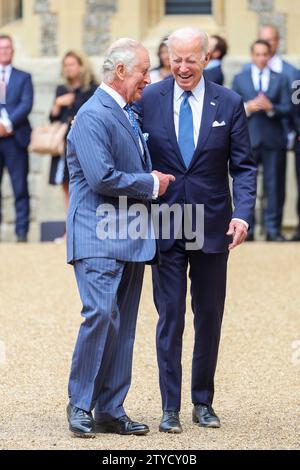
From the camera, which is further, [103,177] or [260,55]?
[260,55]

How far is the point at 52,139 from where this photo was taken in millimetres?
13344

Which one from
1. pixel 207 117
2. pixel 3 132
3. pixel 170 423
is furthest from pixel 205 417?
pixel 3 132

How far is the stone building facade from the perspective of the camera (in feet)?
51.8

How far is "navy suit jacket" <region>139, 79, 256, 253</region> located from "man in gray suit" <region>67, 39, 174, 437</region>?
156 mm

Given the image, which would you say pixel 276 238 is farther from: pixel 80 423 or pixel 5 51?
pixel 80 423

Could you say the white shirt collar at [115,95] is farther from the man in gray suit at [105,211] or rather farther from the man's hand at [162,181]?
the man's hand at [162,181]

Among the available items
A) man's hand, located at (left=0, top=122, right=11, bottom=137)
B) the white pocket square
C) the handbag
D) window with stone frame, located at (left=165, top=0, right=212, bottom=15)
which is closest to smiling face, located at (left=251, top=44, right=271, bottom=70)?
the handbag

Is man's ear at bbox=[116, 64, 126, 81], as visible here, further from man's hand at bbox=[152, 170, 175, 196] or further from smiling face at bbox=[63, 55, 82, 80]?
smiling face at bbox=[63, 55, 82, 80]

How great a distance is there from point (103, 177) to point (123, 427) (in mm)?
1130

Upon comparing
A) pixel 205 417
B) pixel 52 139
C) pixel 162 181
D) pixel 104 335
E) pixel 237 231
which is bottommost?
pixel 205 417

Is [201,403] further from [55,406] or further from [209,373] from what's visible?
[55,406]

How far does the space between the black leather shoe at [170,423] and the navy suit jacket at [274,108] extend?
6.85 metres
